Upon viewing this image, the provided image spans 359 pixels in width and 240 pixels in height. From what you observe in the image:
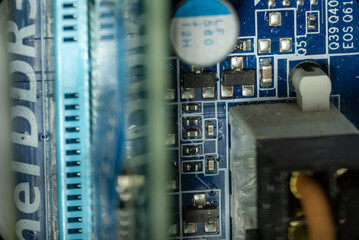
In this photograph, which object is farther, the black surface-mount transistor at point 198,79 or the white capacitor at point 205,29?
the black surface-mount transistor at point 198,79

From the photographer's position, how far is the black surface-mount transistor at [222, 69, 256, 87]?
1.88 m

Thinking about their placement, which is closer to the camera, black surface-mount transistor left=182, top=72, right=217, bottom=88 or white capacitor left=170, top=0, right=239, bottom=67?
white capacitor left=170, top=0, right=239, bottom=67

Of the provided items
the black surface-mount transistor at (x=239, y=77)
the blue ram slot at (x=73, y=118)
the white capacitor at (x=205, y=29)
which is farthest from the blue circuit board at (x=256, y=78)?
the blue ram slot at (x=73, y=118)

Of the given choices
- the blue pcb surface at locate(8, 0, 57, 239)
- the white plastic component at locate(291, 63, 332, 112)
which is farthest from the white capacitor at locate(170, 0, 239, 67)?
the blue pcb surface at locate(8, 0, 57, 239)

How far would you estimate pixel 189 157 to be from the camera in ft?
6.33

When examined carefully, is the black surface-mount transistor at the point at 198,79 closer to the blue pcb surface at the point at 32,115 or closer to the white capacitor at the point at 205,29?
the white capacitor at the point at 205,29

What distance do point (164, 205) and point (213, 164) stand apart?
420mm

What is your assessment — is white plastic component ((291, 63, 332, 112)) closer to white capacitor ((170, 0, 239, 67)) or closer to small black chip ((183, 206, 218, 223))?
white capacitor ((170, 0, 239, 67))

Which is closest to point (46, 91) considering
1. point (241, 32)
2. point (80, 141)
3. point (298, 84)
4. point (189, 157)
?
point (80, 141)

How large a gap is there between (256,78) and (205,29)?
0.78ft

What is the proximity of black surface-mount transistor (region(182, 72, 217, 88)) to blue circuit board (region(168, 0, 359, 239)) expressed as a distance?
2cm

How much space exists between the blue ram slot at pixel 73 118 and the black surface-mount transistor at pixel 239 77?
372 mm

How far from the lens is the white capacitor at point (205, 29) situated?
5.74ft

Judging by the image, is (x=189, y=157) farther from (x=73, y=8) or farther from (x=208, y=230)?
(x=73, y=8)
